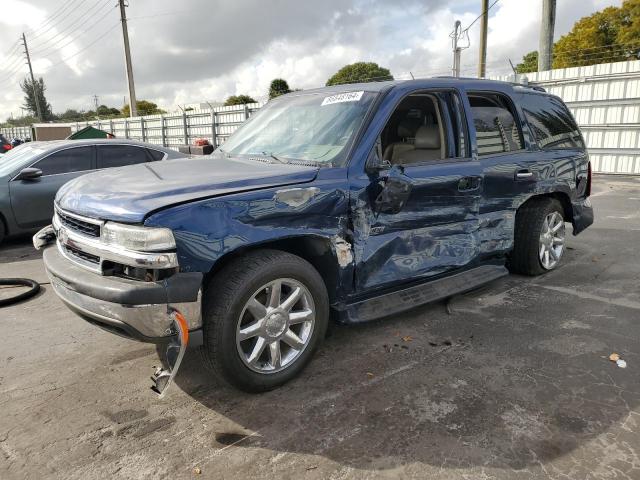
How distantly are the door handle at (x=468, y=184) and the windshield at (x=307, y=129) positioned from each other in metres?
1.00

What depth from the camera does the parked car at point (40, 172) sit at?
6648mm

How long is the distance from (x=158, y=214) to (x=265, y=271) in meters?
0.67

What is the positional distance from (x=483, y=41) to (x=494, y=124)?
1424 centimetres

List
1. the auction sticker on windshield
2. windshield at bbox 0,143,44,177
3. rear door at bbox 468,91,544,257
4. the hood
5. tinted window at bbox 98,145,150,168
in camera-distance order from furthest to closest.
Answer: tinted window at bbox 98,145,150,168, windshield at bbox 0,143,44,177, rear door at bbox 468,91,544,257, the auction sticker on windshield, the hood

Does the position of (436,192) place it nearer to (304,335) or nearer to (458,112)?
(458,112)

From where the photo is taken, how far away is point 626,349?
3.49 meters

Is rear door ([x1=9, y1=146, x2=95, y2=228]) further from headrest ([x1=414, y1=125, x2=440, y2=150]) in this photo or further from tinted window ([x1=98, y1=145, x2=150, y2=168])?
headrest ([x1=414, y1=125, x2=440, y2=150])

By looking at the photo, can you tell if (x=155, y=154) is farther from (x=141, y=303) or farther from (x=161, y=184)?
(x=141, y=303)

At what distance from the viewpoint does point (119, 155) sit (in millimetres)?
7496

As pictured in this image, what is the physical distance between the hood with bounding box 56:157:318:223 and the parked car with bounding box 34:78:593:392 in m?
0.01

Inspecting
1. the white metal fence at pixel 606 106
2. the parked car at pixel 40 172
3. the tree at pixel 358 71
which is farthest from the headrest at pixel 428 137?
the tree at pixel 358 71

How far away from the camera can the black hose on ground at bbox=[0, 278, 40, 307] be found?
15.1ft

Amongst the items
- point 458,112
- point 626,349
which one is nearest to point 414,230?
point 458,112

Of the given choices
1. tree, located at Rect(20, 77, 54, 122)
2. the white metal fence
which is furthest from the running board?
tree, located at Rect(20, 77, 54, 122)
